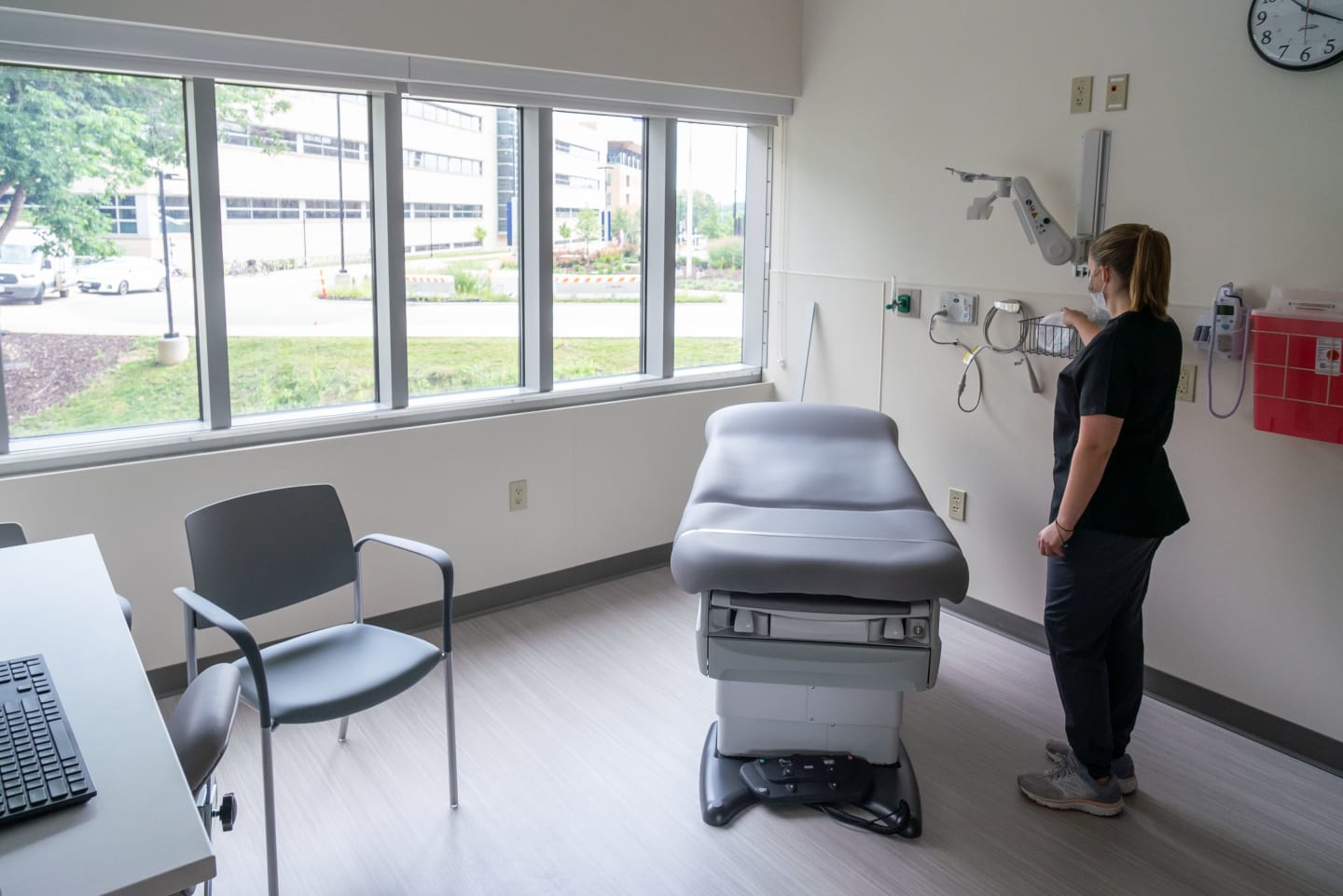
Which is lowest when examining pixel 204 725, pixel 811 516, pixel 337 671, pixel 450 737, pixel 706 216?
pixel 450 737

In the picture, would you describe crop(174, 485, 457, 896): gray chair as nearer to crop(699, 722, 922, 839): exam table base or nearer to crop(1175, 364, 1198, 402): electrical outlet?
crop(699, 722, 922, 839): exam table base

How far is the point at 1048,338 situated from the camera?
3.31m

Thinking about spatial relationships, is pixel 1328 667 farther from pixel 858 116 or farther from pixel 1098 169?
pixel 858 116

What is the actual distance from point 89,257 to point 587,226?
1779 millimetres

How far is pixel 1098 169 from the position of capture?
10.3 feet

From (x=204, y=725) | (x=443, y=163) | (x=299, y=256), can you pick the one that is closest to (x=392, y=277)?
(x=299, y=256)

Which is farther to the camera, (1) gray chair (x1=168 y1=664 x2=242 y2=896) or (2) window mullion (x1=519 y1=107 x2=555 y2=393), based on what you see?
(2) window mullion (x1=519 y1=107 x2=555 y2=393)

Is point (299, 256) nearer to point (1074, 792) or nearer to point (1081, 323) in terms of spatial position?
point (1081, 323)

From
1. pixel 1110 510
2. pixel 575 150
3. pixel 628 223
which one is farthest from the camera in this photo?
pixel 628 223

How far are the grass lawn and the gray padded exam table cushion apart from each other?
41.5 inches

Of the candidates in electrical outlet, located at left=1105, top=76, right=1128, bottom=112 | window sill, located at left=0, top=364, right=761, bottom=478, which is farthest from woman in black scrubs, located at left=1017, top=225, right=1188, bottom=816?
window sill, located at left=0, top=364, right=761, bottom=478

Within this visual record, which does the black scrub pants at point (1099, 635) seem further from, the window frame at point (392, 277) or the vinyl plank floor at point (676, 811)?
the window frame at point (392, 277)

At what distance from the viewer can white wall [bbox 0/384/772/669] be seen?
9.64 ft

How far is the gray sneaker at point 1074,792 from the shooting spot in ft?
8.54
